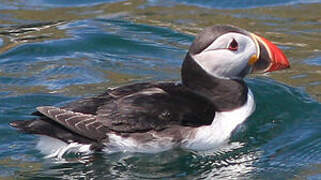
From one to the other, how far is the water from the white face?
0.50 meters

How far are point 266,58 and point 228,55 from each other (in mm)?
380

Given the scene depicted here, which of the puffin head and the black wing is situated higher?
the puffin head

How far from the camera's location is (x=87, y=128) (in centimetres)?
670

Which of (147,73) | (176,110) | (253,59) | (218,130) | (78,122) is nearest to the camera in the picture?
(78,122)

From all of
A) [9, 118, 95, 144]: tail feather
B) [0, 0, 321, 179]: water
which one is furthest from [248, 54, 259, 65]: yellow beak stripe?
[9, 118, 95, 144]: tail feather

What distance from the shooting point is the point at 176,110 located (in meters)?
6.85

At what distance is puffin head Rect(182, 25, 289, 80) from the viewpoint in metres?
7.04

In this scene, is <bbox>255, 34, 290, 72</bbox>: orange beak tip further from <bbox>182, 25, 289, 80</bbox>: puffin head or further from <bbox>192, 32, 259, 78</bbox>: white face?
<bbox>192, 32, 259, 78</bbox>: white face

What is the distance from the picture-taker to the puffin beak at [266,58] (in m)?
7.25

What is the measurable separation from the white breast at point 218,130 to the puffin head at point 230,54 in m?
0.31

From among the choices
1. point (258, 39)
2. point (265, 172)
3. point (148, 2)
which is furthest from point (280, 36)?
point (265, 172)

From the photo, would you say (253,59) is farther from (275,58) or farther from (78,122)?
(78,122)

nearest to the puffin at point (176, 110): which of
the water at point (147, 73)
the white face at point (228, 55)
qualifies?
the white face at point (228, 55)

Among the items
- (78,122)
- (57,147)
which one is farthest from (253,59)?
(57,147)
